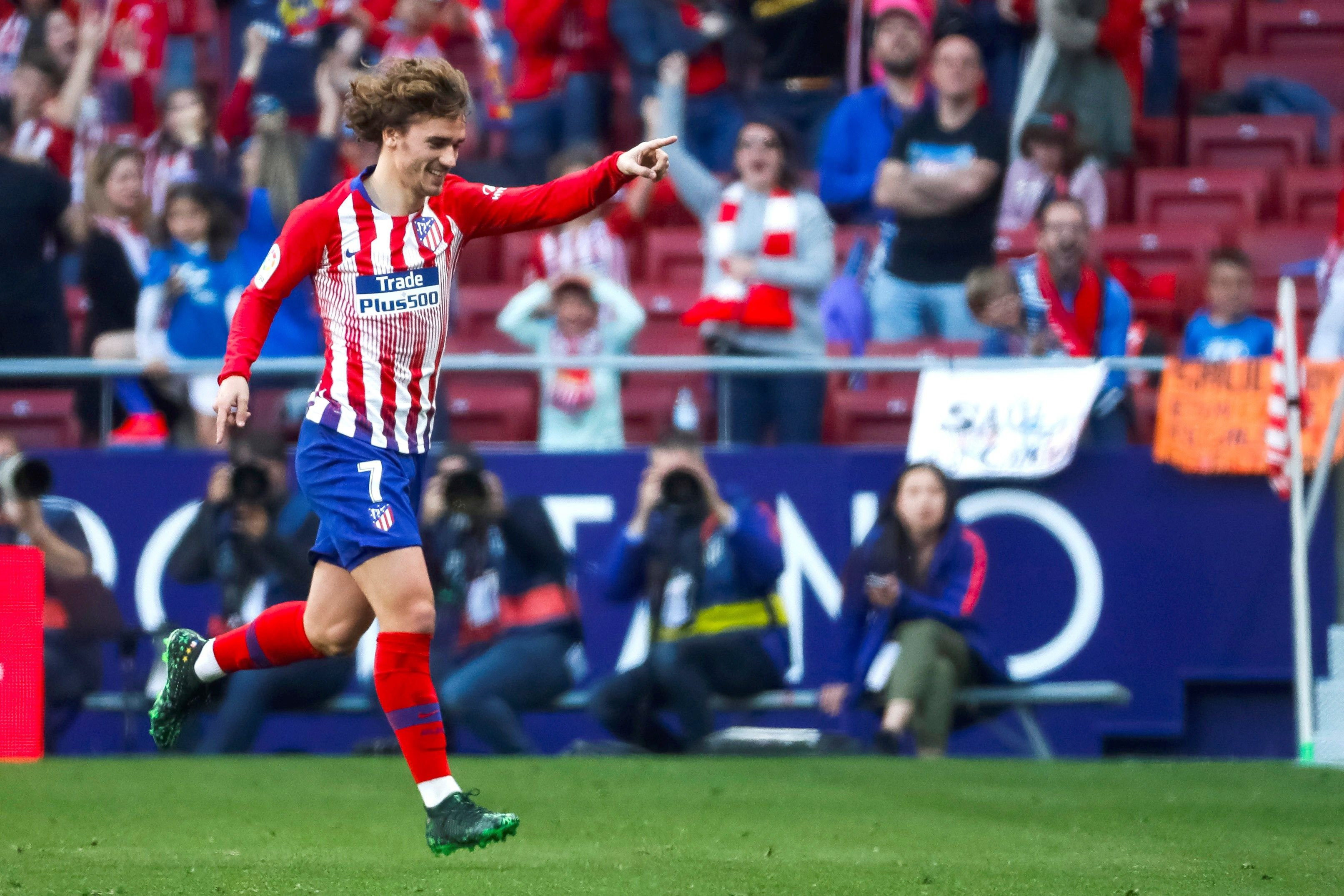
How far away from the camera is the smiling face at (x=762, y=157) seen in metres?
9.72

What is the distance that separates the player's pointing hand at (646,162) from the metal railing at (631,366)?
3.63 meters

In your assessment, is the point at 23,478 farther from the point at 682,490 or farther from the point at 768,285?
the point at 768,285

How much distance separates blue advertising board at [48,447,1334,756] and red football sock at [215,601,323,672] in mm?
3569

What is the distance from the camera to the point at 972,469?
29.8ft

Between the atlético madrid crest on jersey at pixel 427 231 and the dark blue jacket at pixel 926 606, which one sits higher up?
the atlético madrid crest on jersey at pixel 427 231

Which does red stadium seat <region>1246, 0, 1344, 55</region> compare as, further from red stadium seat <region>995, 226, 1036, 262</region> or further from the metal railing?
the metal railing

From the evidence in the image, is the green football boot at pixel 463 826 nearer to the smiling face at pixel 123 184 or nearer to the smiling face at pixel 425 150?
the smiling face at pixel 425 150

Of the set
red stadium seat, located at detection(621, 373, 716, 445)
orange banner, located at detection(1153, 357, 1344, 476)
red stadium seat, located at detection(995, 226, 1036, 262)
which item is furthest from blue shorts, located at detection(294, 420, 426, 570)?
red stadium seat, located at detection(995, 226, 1036, 262)

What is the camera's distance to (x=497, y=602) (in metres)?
9.05

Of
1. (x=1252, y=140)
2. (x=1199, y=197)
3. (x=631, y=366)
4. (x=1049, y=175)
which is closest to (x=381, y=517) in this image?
(x=631, y=366)

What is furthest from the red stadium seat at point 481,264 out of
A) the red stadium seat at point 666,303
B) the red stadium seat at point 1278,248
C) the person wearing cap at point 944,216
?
the red stadium seat at point 1278,248

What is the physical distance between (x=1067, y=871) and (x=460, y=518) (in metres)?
4.21

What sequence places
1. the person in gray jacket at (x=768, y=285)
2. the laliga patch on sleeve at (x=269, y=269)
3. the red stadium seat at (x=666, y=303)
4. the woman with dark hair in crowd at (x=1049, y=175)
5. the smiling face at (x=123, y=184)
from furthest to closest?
the red stadium seat at (x=666, y=303) < the woman with dark hair in crowd at (x=1049, y=175) < the smiling face at (x=123, y=184) < the person in gray jacket at (x=768, y=285) < the laliga patch on sleeve at (x=269, y=269)

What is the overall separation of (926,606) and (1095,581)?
853 millimetres
